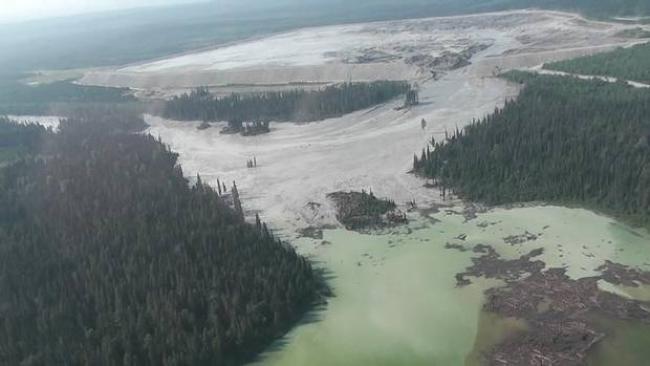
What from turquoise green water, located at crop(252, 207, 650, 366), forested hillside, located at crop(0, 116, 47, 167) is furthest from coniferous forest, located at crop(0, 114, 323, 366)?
forested hillside, located at crop(0, 116, 47, 167)

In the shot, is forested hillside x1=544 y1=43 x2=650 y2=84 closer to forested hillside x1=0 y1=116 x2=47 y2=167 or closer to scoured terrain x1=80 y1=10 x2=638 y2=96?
scoured terrain x1=80 y1=10 x2=638 y2=96

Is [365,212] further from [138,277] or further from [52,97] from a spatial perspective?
[52,97]

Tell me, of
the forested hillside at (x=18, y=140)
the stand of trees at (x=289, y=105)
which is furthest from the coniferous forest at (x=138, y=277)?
the stand of trees at (x=289, y=105)

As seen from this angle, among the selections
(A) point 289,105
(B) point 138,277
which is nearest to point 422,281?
(B) point 138,277

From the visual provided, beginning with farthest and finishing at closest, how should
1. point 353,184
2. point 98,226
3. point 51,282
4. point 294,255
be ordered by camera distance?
point 353,184, point 98,226, point 294,255, point 51,282

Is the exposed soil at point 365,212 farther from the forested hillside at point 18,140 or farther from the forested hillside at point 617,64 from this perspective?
the forested hillside at point 617,64

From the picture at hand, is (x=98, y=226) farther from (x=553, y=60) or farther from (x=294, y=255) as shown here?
(x=553, y=60)

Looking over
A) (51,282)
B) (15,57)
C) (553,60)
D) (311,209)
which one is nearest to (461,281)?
(311,209)
